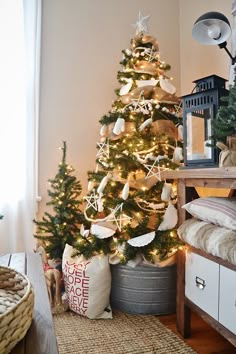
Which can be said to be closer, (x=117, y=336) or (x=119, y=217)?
(x=117, y=336)

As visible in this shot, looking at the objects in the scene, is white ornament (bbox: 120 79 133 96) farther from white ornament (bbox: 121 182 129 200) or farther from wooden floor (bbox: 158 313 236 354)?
wooden floor (bbox: 158 313 236 354)

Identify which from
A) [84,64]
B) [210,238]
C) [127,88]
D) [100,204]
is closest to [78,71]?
[84,64]

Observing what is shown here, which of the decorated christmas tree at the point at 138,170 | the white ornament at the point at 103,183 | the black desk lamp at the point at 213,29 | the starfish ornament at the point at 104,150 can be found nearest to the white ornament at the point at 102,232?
the decorated christmas tree at the point at 138,170

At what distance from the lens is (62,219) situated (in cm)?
218

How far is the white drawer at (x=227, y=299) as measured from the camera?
1.26 m

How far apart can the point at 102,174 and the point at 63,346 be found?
1.03 m

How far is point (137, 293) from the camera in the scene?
1901mm

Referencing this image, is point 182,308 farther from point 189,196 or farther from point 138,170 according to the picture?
point 138,170

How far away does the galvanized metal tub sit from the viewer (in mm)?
1888

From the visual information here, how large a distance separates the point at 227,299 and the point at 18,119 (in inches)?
71.1

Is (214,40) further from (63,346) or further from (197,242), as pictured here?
(63,346)

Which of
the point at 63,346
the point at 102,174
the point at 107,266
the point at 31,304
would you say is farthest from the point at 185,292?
the point at 31,304

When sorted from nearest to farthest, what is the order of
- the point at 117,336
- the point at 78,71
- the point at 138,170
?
1. the point at 117,336
2. the point at 138,170
3. the point at 78,71

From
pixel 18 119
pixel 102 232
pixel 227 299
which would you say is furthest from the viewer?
pixel 18 119
